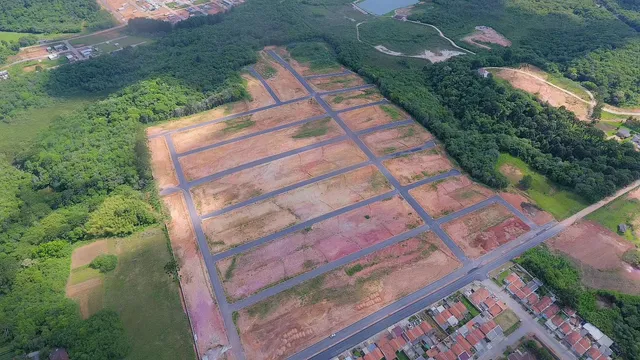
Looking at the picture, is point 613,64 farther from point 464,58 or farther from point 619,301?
point 619,301

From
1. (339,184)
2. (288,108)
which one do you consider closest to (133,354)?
(339,184)

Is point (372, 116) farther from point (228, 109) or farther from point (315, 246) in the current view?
point (315, 246)

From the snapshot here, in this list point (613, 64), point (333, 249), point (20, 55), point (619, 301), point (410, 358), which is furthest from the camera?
point (20, 55)

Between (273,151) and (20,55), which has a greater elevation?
(20,55)

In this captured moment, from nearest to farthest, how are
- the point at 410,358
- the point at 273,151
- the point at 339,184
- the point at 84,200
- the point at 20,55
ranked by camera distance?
the point at 410,358 → the point at 84,200 → the point at 339,184 → the point at 273,151 → the point at 20,55

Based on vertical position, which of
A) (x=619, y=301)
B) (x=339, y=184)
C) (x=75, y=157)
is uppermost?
(x=75, y=157)

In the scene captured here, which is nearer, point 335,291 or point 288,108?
point 335,291

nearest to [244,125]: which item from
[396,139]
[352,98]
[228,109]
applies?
[228,109]

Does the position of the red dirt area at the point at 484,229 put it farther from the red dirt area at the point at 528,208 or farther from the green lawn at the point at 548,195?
the green lawn at the point at 548,195
